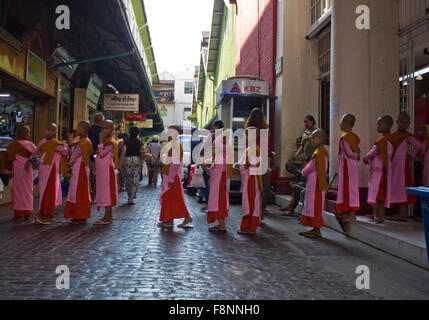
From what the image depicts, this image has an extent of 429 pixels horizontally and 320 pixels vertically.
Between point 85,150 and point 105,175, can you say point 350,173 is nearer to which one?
point 105,175

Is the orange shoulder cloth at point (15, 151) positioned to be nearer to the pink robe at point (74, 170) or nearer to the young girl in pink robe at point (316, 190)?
the pink robe at point (74, 170)

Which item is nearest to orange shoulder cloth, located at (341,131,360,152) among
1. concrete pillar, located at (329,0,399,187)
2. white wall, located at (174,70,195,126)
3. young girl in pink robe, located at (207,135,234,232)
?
concrete pillar, located at (329,0,399,187)

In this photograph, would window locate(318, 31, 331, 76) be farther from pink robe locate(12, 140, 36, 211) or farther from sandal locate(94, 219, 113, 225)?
pink robe locate(12, 140, 36, 211)

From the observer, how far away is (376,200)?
614cm

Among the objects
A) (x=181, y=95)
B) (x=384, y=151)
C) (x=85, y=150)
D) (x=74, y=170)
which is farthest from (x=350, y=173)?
(x=181, y=95)

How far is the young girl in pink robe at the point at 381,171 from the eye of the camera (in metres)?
6.13

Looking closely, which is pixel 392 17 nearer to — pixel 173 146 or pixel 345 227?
pixel 345 227

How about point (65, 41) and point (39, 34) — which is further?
point (65, 41)

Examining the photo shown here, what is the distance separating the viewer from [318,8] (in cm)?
1030

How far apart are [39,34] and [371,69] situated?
797cm

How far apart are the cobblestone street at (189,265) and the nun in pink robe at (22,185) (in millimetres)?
334

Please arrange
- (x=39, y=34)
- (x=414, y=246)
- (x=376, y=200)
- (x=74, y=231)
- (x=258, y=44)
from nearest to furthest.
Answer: (x=414, y=246) < (x=74, y=231) < (x=376, y=200) < (x=39, y=34) < (x=258, y=44)

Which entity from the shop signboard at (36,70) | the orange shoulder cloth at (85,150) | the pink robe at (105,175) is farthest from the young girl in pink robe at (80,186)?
the shop signboard at (36,70)
